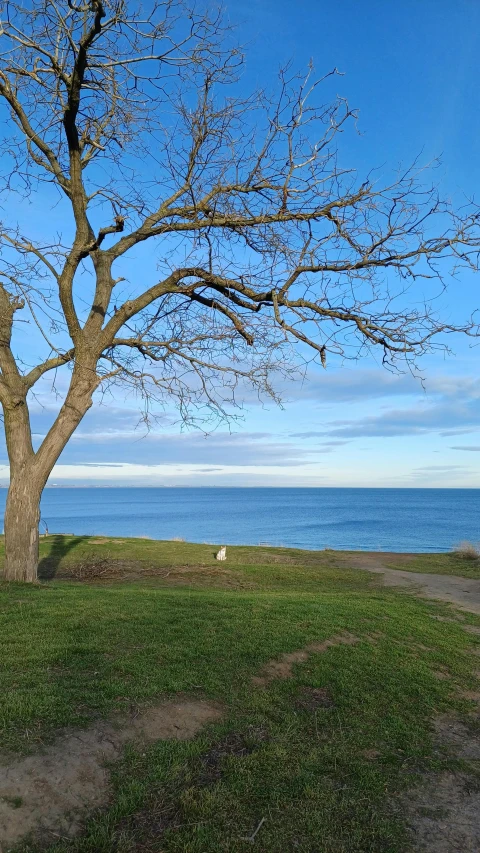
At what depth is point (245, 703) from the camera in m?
5.36

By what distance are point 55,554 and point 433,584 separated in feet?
37.4

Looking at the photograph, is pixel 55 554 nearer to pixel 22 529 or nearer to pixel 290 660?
pixel 22 529

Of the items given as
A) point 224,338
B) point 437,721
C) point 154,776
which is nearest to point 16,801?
point 154,776

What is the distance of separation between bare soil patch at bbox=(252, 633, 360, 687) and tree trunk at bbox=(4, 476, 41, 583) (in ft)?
17.4

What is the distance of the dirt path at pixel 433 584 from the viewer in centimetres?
1309

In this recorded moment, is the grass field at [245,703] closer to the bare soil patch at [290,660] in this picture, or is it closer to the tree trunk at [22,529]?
the bare soil patch at [290,660]

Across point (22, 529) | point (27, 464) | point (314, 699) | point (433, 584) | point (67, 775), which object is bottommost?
point (433, 584)

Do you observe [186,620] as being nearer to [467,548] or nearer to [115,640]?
[115,640]

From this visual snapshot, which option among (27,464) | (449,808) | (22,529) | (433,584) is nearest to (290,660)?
(449,808)

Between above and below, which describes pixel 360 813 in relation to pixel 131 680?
below

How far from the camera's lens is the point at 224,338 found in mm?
9625

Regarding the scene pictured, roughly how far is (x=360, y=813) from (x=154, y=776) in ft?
4.78

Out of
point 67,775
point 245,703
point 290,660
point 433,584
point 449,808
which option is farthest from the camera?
point 433,584

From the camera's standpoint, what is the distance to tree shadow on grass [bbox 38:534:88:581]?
14.4m
